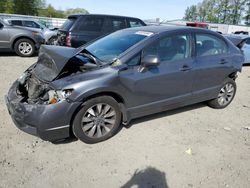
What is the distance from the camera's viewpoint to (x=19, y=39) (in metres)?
9.23

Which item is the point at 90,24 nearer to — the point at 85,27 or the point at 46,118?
the point at 85,27

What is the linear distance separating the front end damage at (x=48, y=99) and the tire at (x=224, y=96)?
2829mm

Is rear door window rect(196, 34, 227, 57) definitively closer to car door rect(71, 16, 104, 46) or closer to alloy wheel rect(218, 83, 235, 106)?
alloy wheel rect(218, 83, 235, 106)

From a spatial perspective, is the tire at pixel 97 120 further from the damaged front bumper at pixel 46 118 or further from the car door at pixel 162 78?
the car door at pixel 162 78

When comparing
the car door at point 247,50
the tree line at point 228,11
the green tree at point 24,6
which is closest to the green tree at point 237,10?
the tree line at point 228,11

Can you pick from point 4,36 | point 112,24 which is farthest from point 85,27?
point 4,36

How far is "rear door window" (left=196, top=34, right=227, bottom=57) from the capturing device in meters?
4.19

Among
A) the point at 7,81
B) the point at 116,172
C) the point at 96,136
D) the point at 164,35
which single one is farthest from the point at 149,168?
the point at 7,81

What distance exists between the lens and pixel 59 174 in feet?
9.14

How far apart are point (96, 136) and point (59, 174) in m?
0.80

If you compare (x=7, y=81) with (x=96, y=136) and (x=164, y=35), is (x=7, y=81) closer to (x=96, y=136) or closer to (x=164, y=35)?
(x=96, y=136)

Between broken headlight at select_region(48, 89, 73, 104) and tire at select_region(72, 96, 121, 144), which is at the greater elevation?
broken headlight at select_region(48, 89, 73, 104)

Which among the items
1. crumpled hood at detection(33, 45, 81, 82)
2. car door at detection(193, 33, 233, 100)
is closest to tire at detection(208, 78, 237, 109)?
car door at detection(193, 33, 233, 100)

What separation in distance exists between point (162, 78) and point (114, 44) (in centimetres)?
98
